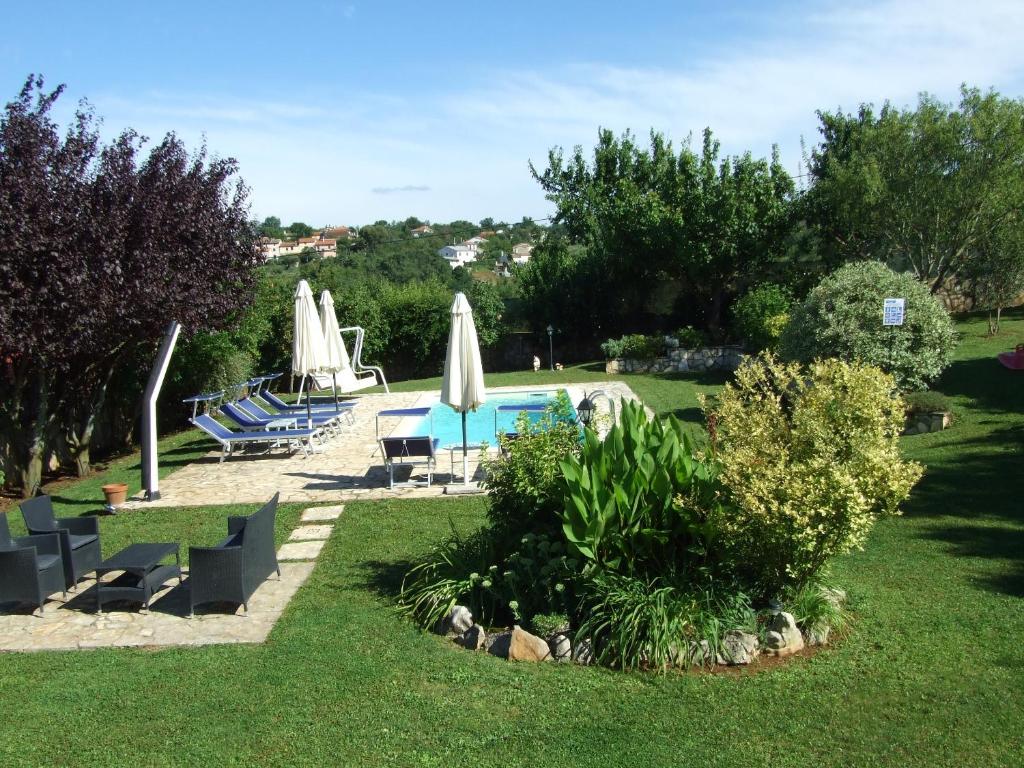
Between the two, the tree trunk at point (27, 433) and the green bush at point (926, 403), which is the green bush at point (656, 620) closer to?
the green bush at point (926, 403)

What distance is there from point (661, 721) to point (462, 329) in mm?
6643

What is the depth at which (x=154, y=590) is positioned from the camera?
23.7 ft

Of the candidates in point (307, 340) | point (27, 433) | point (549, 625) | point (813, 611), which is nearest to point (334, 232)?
point (307, 340)

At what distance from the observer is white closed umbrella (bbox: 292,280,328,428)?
14188 mm

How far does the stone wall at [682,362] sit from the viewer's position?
23797 millimetres

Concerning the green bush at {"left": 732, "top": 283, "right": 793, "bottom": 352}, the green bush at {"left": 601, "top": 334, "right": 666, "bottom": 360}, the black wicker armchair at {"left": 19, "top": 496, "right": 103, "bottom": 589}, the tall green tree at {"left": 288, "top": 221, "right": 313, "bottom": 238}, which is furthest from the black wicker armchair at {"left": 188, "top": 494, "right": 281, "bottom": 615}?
the tall green tree at {"left": 288, "top": 221, "right": 313, "bottom": 238}

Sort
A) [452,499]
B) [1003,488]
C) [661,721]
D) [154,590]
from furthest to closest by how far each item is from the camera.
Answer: [452,499] → [1003,488] → [154,590] → [661,721]

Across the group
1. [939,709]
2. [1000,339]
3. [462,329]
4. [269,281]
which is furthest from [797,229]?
[939,709]

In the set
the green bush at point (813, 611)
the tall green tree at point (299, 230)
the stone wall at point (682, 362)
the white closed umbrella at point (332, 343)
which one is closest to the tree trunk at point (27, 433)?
the white closed umbrella at point (332, 343)

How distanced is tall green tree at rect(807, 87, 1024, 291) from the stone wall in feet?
16.4

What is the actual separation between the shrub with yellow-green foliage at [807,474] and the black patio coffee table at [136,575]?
4.86 m

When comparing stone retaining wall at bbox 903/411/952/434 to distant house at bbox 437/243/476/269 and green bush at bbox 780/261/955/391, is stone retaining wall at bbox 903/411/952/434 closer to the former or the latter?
green bush at bbox 780/261/955/391

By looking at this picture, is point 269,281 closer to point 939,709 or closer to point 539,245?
point 539,245

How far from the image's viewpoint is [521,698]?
538 cm
